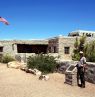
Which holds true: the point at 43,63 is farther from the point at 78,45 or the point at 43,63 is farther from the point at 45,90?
the point at 78,45

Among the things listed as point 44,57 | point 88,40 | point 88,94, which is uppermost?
point 88,40

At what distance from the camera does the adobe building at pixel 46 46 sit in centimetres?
2598

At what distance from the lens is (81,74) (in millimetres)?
11156

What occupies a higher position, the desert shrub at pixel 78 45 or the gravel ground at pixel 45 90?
the desert shrub at pixel 78 45

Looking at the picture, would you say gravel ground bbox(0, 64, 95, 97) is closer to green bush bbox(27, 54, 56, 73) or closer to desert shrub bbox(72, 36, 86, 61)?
green bush bbox(27, 54, 56, 73)

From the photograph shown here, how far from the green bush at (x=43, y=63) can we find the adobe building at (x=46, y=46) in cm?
714

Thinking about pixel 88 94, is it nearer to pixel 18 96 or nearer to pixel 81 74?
pixel 81 74

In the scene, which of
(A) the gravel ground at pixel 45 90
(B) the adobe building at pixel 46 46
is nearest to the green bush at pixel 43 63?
(A) the gravel ground at pixel 45 90

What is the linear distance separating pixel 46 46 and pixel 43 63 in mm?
14120

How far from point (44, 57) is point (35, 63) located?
75 cm

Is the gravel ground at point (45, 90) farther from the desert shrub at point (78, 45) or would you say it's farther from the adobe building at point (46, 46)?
the desert shrub at point (78, 45)

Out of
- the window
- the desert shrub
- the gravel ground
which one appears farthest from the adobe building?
the gravel ground

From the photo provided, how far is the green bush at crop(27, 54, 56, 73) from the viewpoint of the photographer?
15.7m

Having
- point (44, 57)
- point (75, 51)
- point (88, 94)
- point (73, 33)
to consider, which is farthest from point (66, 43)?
point (88, 94)
